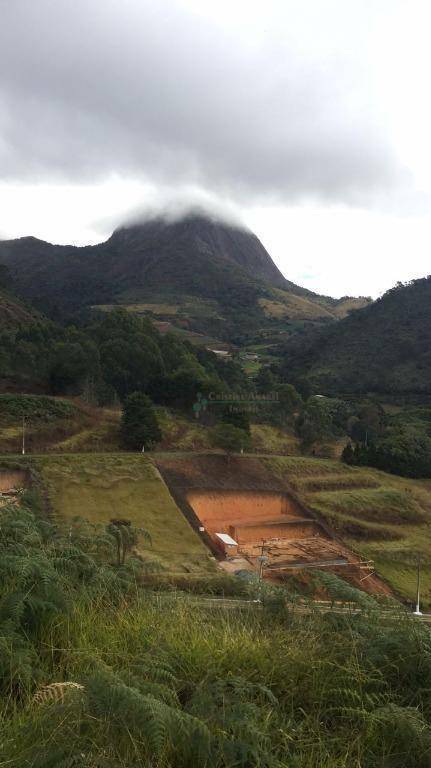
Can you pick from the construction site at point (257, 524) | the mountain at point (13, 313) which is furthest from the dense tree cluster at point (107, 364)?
the construction site at point (257, 524)

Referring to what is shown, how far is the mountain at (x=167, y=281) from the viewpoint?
126 m

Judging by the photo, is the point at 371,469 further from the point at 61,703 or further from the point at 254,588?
the point at 61,703

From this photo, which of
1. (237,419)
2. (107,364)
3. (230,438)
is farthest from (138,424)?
(107,364)

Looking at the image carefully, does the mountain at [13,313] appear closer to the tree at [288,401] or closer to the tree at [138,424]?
the tree at [138,424]

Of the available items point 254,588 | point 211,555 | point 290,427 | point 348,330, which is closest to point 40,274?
point 348,330

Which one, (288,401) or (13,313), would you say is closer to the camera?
(288,401)

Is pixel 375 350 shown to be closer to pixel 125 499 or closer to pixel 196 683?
pixel 125 499

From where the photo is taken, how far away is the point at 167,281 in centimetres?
15088

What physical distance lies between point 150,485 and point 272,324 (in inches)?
4086

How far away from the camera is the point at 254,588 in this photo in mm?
5617

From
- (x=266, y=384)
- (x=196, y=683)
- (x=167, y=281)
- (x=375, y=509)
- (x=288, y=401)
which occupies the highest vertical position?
(x=167, y=281)

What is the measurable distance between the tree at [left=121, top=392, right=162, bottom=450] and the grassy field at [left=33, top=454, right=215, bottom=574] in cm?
186

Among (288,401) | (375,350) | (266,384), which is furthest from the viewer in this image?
(375,350)

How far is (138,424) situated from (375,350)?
64.3m
